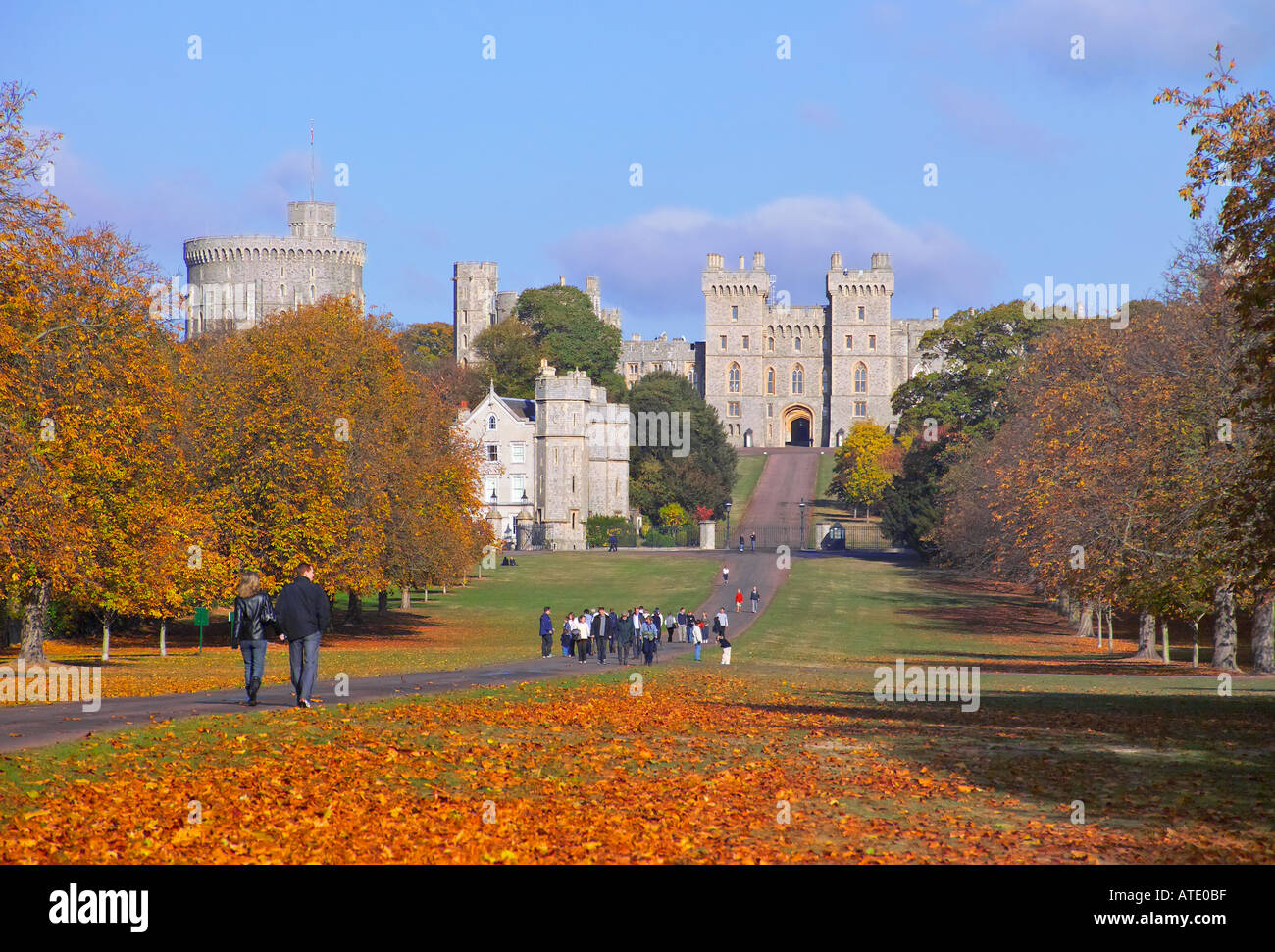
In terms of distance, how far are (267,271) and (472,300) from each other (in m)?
→ 35.4

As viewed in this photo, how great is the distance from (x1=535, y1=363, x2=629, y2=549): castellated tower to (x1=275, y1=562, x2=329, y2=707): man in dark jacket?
75.7 m

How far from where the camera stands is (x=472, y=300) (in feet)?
539

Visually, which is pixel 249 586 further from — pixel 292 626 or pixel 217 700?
pixel 217 700

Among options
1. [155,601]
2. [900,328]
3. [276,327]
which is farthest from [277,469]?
[900,328]

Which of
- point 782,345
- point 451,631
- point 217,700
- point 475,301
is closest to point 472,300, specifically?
point 475,301

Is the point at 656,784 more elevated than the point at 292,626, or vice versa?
the point at 292,626

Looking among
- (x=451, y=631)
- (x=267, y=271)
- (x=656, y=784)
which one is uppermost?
(x=267, y=271)

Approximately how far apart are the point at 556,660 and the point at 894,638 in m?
20.9

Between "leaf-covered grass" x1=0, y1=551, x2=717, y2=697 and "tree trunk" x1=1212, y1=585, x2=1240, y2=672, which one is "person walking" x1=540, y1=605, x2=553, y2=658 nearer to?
"leaf-covered grass" x1=0, y1=551, x2=717, y2=697

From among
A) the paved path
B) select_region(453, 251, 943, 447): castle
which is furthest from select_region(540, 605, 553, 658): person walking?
select_region(453, 251, 943, 447): castle

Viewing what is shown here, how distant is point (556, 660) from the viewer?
33.6 metres

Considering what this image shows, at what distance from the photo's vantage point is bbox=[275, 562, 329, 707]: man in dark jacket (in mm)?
16547

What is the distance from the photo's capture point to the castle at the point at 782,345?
161625 mm

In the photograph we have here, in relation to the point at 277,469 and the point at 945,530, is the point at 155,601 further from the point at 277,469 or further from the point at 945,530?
the point at 945,530
